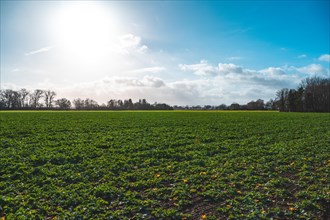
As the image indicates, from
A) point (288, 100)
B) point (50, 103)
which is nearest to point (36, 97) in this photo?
point (50, 103)

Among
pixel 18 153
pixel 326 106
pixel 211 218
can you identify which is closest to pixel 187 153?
pixel 211 218

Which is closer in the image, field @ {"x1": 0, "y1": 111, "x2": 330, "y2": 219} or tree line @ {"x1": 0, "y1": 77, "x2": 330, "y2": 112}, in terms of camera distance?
field @ {"x1": 0, "y1": 111, "x2": 330, "y2": 219}

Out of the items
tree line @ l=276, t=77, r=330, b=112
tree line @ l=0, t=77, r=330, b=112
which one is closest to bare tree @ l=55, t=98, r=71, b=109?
tree line @ l=0, t=77, r=330, b=112

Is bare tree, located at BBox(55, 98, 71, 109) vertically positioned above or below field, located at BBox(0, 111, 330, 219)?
above

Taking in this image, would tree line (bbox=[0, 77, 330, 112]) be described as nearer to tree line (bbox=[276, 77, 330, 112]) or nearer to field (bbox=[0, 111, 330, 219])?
tree line (bbox=[276, 77, 330, 112])

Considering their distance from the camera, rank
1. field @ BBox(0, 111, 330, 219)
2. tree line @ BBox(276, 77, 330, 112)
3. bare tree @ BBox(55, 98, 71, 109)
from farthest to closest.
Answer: bare tree @ BBox(55, 98, 71, 109) < tree line @ BBox(276, 77, 330, 112) < field @ BBox(0, 111, 330, 219)

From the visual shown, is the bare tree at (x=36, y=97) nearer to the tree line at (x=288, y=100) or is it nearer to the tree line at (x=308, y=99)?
the tree line at (x=288, y=100)

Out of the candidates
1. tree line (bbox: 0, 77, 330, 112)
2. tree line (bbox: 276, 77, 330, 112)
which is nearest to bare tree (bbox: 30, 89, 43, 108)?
tree line (bbox: 0, 77, 330, 112)

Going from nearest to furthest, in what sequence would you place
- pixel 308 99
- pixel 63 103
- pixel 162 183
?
pixel 162 183 < pixel 308 99 < pixel 63 103

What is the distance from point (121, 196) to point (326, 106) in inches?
5576

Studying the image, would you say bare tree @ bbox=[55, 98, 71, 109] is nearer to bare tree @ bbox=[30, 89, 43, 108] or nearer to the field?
bare tree @ bbox=[30, 89, 43, 108]

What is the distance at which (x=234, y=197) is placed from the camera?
8.94 meters

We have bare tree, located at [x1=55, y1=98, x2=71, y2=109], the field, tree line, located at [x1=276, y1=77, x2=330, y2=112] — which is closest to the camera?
the field

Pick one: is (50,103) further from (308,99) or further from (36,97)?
(308,99)
